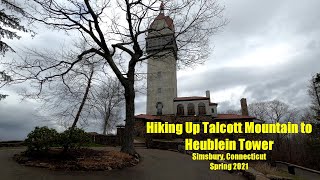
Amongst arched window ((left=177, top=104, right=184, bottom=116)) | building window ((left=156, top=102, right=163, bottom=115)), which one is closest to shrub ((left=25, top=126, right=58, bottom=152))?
building window ((left=156, top=102, right=163, bottom=115))

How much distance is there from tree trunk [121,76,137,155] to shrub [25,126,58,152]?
3215 mm

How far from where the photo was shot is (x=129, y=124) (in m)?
10.9

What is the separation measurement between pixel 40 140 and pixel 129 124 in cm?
397

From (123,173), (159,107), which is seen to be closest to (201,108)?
(159,107)

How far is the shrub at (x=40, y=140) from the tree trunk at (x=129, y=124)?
3215 millimetres

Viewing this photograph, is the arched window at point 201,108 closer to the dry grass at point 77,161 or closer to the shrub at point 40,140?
the dry grass at point 77,161

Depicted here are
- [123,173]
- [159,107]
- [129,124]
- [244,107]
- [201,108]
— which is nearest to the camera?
[123,173]

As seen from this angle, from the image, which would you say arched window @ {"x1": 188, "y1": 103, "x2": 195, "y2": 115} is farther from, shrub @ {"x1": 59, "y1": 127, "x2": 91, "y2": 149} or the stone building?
shrub @ {"x1": 59, "y1": 127, "x2": 91, "y2": 149}

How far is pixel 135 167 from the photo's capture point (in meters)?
8.44

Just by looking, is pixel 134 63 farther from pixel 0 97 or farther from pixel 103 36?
pixel 0 97

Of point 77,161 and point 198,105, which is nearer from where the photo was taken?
point 77,161

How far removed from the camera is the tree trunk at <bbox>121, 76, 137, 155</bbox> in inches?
414

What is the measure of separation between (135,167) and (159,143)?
28.1 ft

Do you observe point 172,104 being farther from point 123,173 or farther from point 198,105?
point 123,173
